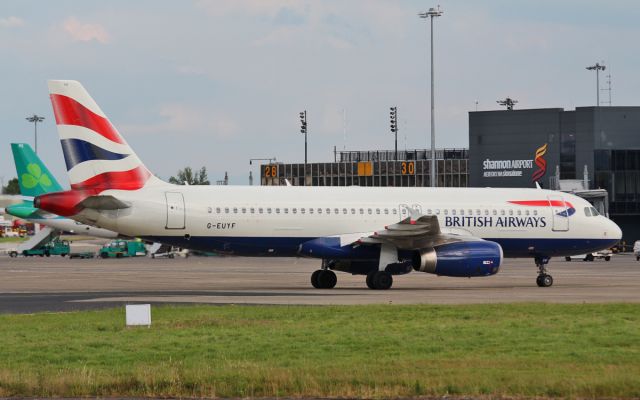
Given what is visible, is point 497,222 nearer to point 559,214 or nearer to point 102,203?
point 559,214

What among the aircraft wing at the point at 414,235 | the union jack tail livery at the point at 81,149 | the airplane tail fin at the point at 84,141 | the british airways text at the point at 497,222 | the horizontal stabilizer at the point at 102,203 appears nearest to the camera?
the horizontal stabilizer at the point at 102,203

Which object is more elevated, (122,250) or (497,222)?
(497,222)

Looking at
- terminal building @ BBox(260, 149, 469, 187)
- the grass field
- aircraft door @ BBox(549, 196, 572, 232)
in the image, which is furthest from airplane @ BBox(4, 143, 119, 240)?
terminal building @ BBox(260, 149, 469, 187)

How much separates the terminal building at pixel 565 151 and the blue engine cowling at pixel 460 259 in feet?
207

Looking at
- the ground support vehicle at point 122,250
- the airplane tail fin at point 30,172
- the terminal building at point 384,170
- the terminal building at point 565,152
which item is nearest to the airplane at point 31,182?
the airplane tail fin at point 30,172

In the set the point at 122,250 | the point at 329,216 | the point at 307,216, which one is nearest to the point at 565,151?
the point at 122,250

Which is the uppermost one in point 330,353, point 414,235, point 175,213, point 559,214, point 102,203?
point 102,203

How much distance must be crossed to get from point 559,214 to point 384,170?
298 ft

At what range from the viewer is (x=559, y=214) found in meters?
42.3

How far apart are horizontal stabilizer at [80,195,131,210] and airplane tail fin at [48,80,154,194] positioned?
537mm

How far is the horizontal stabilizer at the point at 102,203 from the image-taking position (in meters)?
36.1

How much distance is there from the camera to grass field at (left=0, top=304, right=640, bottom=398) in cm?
1522

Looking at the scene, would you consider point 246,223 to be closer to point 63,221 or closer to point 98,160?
point 98,160

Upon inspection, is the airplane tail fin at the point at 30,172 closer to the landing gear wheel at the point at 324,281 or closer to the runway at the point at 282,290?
the runway at the point at 282,290
